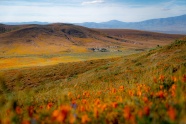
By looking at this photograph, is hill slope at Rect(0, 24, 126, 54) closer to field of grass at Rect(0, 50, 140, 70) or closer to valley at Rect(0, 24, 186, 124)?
valley at Rect(0, 24, 186, 124)

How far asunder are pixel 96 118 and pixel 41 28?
13139cm

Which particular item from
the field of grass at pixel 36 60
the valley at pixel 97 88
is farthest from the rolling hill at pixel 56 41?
the field of grass at pixel 36 60

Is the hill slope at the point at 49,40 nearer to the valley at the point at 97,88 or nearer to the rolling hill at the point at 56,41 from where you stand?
the rolling hill at the point at 56,41

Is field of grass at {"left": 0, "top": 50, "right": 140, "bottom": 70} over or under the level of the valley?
under

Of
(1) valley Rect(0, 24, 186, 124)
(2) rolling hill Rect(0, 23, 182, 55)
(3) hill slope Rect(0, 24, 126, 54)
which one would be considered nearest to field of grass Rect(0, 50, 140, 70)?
(1) valley Rect(0, 24, 186, 124)

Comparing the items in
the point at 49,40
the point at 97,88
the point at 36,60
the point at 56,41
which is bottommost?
the point at 36,60

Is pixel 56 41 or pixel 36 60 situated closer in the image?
pixel 36 60

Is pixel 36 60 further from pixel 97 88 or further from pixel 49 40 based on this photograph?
pixel 97 88

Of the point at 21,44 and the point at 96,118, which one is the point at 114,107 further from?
the point at 21,44

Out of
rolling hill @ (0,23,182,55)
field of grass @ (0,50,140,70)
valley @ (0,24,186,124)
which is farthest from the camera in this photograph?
rolling hill @ (0,23,182,55)

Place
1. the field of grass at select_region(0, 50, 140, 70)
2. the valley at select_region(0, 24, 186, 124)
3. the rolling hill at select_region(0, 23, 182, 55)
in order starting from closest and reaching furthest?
the valley at select_region(0, 24, 186, 124) < the field of grass at select_region(0, 50, 140, 70) < the rolling hill at select_region(0, 23, 182, 55)

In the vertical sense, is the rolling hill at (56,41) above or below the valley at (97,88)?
below

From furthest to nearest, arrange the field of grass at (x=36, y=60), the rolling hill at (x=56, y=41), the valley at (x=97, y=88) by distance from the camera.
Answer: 1. the rolling hill at (x=56, y=41)
2. the field of grass at (x=36, y=60)
3. the valley at (x=97, y=88)

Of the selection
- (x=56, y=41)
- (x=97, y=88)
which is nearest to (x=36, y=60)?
(x=56, y=41)
